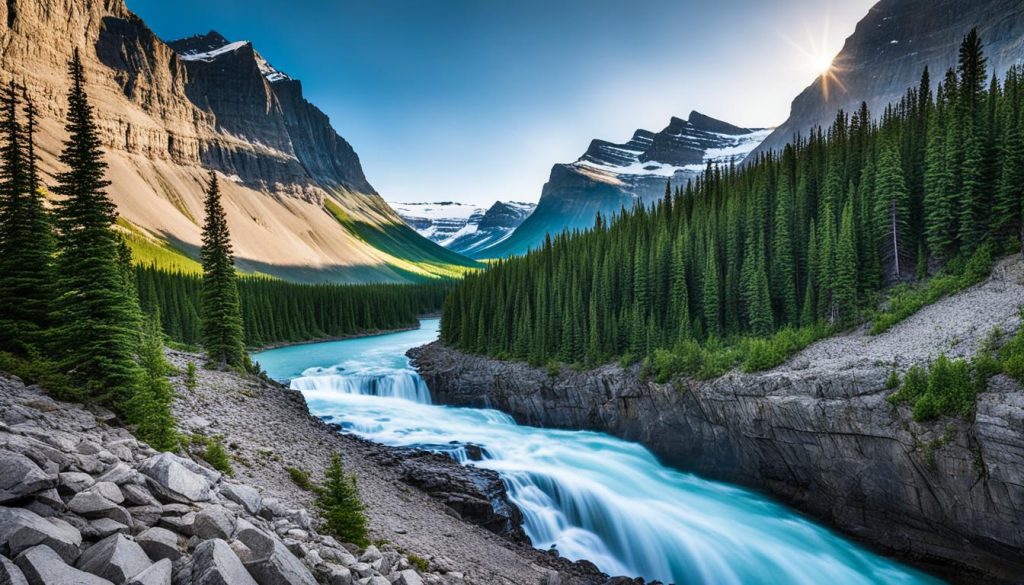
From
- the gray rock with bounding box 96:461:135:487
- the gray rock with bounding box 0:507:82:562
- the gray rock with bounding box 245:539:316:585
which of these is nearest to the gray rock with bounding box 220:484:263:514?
the gray rock with bounding box 96:461:135:487

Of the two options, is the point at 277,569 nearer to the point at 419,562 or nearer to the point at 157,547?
the point at 157,547

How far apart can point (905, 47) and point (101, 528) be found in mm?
234276

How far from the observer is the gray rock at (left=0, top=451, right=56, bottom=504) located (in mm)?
5875

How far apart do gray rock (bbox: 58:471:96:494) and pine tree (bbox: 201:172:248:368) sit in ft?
86.4

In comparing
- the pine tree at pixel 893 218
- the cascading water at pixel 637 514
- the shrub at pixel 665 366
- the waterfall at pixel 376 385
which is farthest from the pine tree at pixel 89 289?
the pine tree at pixel 893 218

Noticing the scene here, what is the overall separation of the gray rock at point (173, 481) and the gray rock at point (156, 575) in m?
2.30

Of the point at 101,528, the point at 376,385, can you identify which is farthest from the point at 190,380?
the point at 376,385

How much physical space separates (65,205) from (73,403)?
21.9 ft

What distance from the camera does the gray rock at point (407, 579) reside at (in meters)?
9.68

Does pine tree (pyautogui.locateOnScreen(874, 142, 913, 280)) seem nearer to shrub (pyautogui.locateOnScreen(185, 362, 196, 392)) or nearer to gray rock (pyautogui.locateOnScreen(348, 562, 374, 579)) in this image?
gray rock (pyautogui.locateOnScreen(348, 562, 374, 579))

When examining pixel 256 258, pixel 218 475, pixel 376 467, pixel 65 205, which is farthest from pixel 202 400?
pixel 256 258

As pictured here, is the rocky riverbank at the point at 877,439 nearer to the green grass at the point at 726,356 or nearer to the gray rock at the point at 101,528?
the green grass at the point at 726,356

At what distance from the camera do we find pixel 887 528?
19797 mm

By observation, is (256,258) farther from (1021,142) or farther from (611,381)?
(1021,142)
